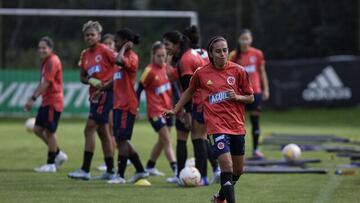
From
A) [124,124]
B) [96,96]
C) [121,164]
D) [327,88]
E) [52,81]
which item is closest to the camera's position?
[124,124]

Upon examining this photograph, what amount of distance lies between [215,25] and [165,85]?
1841cm

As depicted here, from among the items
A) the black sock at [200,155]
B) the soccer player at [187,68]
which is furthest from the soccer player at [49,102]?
the black sock at [200,155]

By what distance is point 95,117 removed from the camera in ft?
45.2

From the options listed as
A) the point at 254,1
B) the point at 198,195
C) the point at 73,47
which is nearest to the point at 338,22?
the point at 254,1

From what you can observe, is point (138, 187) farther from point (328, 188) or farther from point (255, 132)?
point (255, 132)

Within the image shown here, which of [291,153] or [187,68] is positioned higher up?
[187,68]

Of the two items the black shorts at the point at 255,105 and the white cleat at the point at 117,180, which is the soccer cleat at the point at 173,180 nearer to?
the white cleat at the point at 117,180

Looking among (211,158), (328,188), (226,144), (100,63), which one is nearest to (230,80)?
(226,144)

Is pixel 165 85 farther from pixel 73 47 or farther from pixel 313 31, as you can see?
pixel 313 31

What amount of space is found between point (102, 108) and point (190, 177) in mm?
1955

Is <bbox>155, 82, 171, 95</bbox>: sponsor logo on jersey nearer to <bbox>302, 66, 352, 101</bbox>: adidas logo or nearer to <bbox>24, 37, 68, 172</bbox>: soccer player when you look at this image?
<bbox>24, 37, 68, 172</bbox>: soccer player

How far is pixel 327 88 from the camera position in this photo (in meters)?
29.7

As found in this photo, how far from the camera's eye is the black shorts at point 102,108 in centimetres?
1376

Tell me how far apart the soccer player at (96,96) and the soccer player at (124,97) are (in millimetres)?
549
